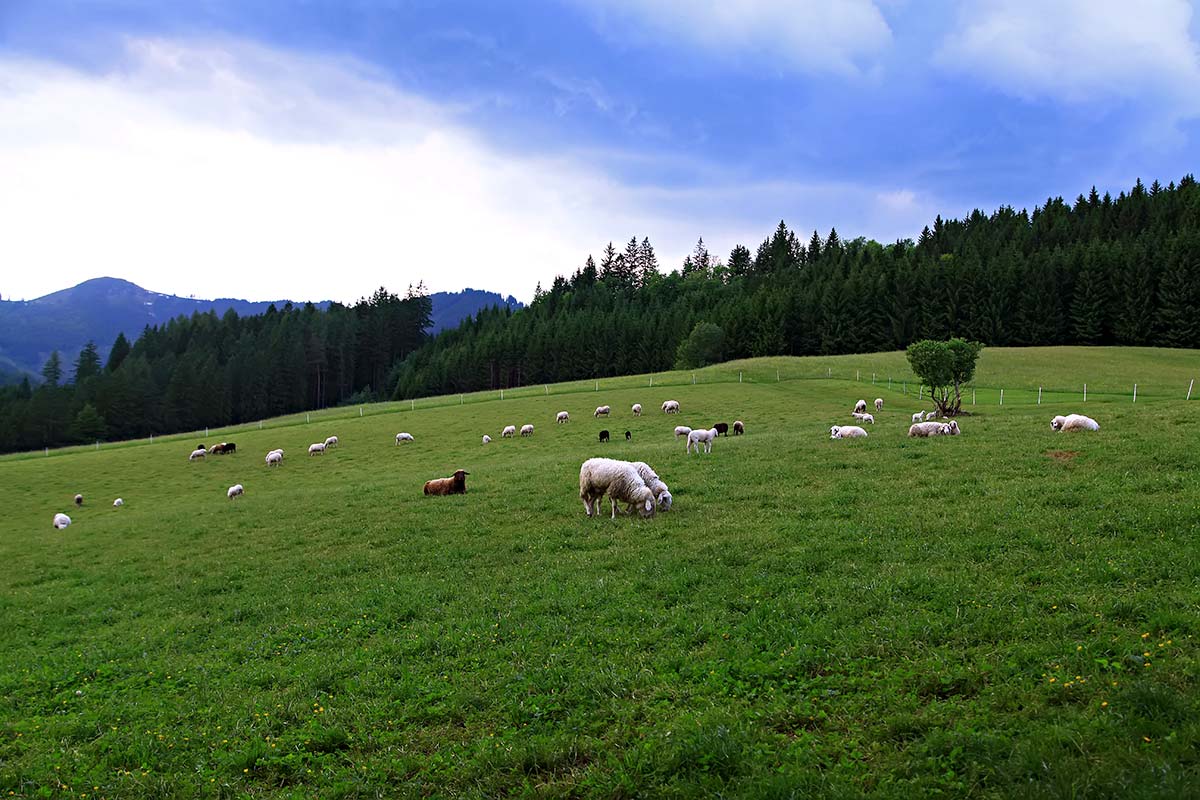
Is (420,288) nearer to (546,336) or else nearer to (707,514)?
(546,336)

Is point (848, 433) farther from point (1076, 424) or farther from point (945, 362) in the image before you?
point (945, 362)

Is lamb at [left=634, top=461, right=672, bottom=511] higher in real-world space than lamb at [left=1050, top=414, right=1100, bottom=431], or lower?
lower

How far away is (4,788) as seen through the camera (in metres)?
7.20

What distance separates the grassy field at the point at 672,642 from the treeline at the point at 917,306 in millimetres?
85512

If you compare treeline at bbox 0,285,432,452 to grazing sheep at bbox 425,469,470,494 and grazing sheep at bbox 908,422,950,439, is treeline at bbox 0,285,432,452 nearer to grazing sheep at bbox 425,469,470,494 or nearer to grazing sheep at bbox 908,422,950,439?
grazing sheep at bbox 425,469,470,494

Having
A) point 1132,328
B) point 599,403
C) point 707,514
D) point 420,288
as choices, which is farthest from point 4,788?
point 420,288

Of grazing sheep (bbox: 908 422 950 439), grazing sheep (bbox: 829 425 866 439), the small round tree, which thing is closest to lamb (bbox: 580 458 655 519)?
grazing sheep (bbox: 829 425 866 439)

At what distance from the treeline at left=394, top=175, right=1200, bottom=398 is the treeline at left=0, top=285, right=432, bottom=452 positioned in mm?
12105

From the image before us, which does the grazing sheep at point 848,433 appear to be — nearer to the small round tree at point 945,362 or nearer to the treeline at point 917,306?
the small round tree at point 945,362

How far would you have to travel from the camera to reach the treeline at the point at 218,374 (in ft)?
322

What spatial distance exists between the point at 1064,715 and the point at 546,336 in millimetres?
122904

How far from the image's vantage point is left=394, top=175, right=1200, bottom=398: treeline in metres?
91.6

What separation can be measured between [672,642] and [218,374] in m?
125

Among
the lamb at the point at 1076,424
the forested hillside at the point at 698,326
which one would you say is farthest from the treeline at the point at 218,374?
the lamb at the point at 1076,424
